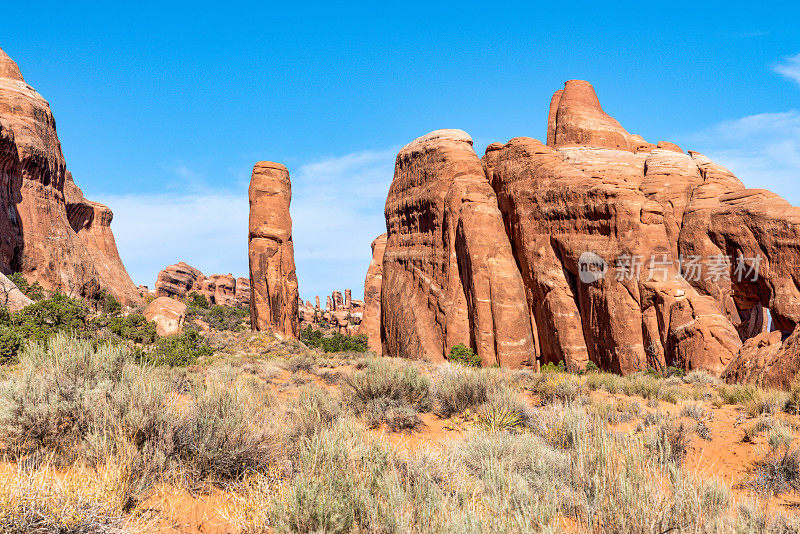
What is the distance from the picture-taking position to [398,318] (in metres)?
29.0

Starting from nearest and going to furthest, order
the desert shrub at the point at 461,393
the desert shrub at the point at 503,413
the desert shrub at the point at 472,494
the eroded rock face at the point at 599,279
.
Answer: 1. the desert shrub at the point at 472,494
2. the desert shrub at the point at 503,413
3. the desert shrub at the point at 461,393
4. the eroded rock face at the point at 599,279

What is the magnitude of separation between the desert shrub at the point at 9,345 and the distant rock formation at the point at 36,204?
70.1ft

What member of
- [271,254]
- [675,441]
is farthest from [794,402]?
[271,254]

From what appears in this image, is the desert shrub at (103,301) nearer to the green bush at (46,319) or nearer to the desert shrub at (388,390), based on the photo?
the green bush at (46,319)

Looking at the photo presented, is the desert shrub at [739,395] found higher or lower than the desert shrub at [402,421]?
lower

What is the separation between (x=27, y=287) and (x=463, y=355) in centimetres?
2753

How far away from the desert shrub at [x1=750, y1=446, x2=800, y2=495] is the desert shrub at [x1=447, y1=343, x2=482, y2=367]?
17927mm

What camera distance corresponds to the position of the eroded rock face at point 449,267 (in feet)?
81.5

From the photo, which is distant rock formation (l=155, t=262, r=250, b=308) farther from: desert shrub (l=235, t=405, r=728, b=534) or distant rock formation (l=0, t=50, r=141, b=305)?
desert shrub (l=235, t=405, r=728, b=534)

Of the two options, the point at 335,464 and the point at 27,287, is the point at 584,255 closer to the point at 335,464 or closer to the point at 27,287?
the point at 335,464

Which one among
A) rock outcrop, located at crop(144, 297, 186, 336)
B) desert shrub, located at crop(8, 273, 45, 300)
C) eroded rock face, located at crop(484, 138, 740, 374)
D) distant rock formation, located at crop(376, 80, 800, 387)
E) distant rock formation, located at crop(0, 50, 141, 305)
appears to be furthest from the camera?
distant rock formation, located at crop(0, 50, 141, 305)

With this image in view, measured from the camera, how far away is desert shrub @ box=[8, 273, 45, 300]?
91.2ft

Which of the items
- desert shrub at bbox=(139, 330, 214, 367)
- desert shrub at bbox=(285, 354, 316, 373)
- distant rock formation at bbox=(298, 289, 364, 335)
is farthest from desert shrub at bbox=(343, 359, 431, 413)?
distant rock formation at bbox=(298, 289, 364, 335)

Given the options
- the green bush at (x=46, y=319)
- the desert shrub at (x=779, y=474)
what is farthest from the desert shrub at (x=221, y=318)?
the desert shrub at (x=779, y=474)
